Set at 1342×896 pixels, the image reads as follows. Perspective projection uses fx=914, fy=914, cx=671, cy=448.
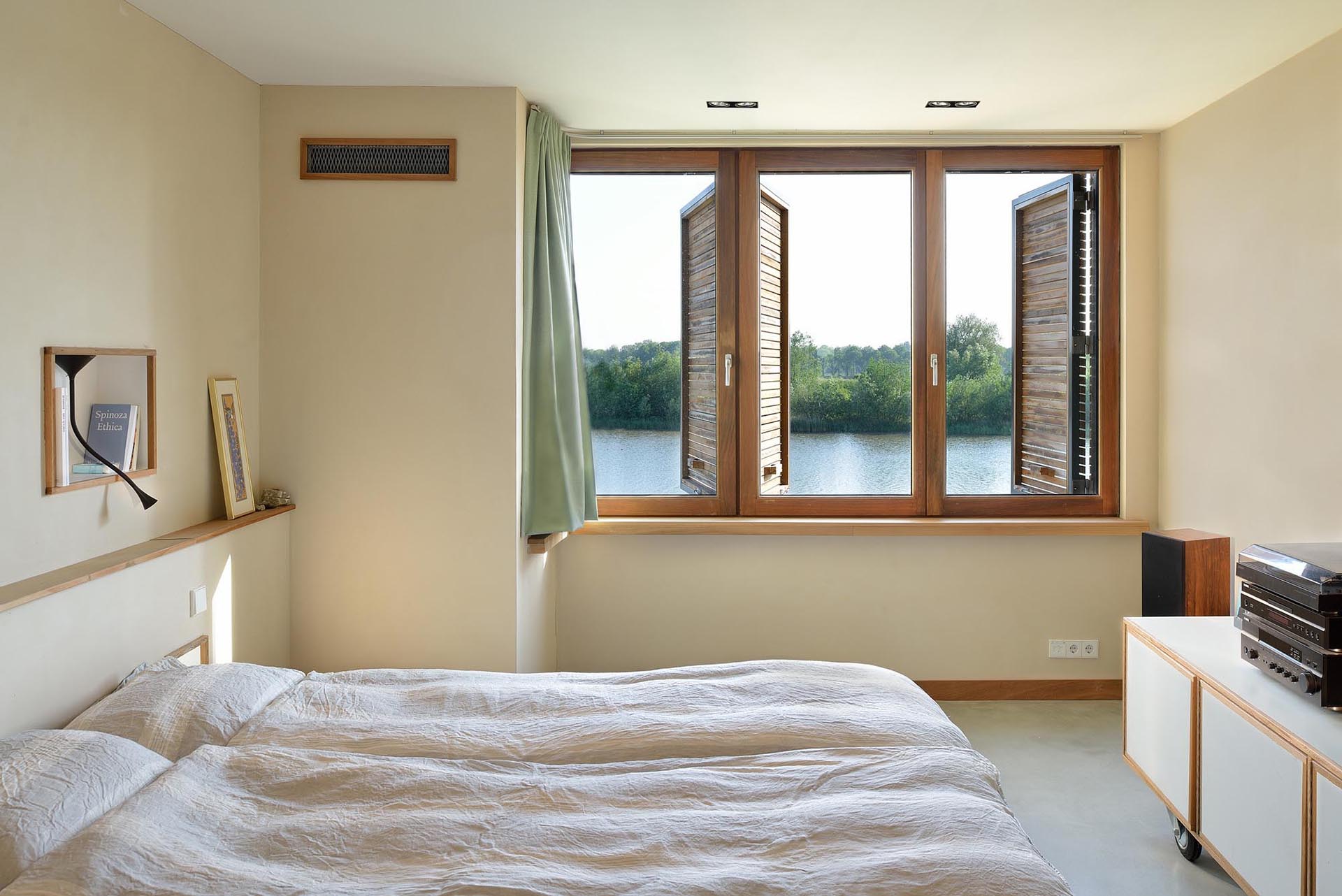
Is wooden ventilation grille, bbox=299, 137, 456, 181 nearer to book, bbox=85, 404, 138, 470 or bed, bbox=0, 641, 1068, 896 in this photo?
book, bbox=85, 404, 138, 470

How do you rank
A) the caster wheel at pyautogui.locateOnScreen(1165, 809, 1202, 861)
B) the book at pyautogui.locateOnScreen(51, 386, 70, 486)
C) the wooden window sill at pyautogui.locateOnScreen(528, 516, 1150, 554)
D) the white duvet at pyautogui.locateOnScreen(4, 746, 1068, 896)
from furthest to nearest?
the wooden window sill at pyautogui.locateOnScreen(528, 516, 1150, 554)
the caster wheel at pyautogui.locateOnScreen(1165, 809, 1202, 861)
the book at pyautogui.locateOnScreen(51, 386, 70, 486)
the white duvet at pyautogui.locateOnScreen(4, 746, 1068, 896)

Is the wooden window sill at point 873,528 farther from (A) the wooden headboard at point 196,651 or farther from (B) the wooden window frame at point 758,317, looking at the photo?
(A) the wooden headboard at point 196,651

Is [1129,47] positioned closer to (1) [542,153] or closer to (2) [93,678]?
(1) [542,153]

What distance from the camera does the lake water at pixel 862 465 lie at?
4238mm

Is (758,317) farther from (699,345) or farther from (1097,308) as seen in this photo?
(1097,308)

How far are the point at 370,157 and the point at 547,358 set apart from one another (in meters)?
0.99

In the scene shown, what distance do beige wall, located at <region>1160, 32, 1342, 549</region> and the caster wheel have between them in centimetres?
107

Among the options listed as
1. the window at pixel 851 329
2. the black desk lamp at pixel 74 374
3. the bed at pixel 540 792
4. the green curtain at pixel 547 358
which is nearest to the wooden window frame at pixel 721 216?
the window at pixel 851 329

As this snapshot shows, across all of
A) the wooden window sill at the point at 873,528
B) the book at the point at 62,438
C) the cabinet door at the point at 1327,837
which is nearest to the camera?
the cabinet door at the point at 1327,837

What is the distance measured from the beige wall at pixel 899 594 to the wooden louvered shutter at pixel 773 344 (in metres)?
0.37

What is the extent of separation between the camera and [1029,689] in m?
4.13

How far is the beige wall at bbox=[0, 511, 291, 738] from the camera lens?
211 centimetres

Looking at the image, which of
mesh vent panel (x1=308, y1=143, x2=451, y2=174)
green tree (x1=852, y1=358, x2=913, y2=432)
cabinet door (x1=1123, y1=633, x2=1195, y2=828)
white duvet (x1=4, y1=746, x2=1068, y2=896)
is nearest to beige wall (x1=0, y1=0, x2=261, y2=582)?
mesh vent panel (x1=308, y1=143, x2=451, y2=174)

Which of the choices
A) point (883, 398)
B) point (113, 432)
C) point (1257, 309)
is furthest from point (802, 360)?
point (113, 432)
